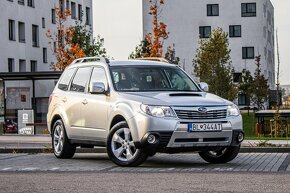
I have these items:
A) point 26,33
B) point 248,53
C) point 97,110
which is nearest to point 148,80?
point 97,110

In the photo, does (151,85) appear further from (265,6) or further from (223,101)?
(265,6)

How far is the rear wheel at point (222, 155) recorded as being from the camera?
14.3 meters

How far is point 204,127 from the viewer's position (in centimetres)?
1339

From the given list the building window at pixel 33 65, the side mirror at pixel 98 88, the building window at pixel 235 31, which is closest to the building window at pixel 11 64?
the building window at pixel 33 65

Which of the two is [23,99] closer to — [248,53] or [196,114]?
[196,114]

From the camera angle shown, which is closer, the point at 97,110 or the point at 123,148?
the point at 123,148

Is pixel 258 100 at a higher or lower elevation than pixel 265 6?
lower

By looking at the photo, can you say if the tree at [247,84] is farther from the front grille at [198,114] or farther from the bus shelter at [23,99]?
the front grille at [198,114]

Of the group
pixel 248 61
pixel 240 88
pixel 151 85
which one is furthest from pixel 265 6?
pixel 151 85

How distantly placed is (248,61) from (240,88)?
10.3 m

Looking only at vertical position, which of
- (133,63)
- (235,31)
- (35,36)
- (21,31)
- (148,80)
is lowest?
(148,80)

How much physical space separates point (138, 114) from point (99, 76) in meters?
2.02

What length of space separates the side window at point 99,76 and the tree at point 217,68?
51.8 meters

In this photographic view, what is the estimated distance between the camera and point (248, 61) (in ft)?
293
